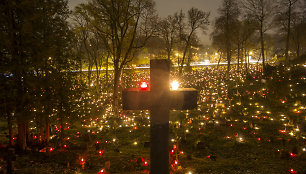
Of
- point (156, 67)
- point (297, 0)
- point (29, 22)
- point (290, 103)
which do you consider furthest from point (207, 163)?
point (297, 0)

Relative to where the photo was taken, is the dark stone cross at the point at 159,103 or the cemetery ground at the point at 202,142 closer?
the dark stone cross at the point at 159,103

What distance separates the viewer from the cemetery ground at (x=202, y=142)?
20.6 feet

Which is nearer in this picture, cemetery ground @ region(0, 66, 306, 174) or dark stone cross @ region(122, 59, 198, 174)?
dark stone cross @ region(122, 59, 198, 174)

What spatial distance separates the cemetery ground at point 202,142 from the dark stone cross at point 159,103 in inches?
127

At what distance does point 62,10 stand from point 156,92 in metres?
6.58

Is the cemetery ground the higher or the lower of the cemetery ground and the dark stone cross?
the lower

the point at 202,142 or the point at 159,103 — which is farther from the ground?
the point at 159,103

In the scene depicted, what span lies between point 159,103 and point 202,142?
20.2 ft

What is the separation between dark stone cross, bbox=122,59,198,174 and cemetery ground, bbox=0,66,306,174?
3234 mm

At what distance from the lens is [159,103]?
3.28m

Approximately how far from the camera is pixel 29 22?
555 cm

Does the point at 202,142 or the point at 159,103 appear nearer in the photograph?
the point at 159,103

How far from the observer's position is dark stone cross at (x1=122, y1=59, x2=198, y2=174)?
3.12 meters

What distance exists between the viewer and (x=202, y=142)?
855 centimetres
